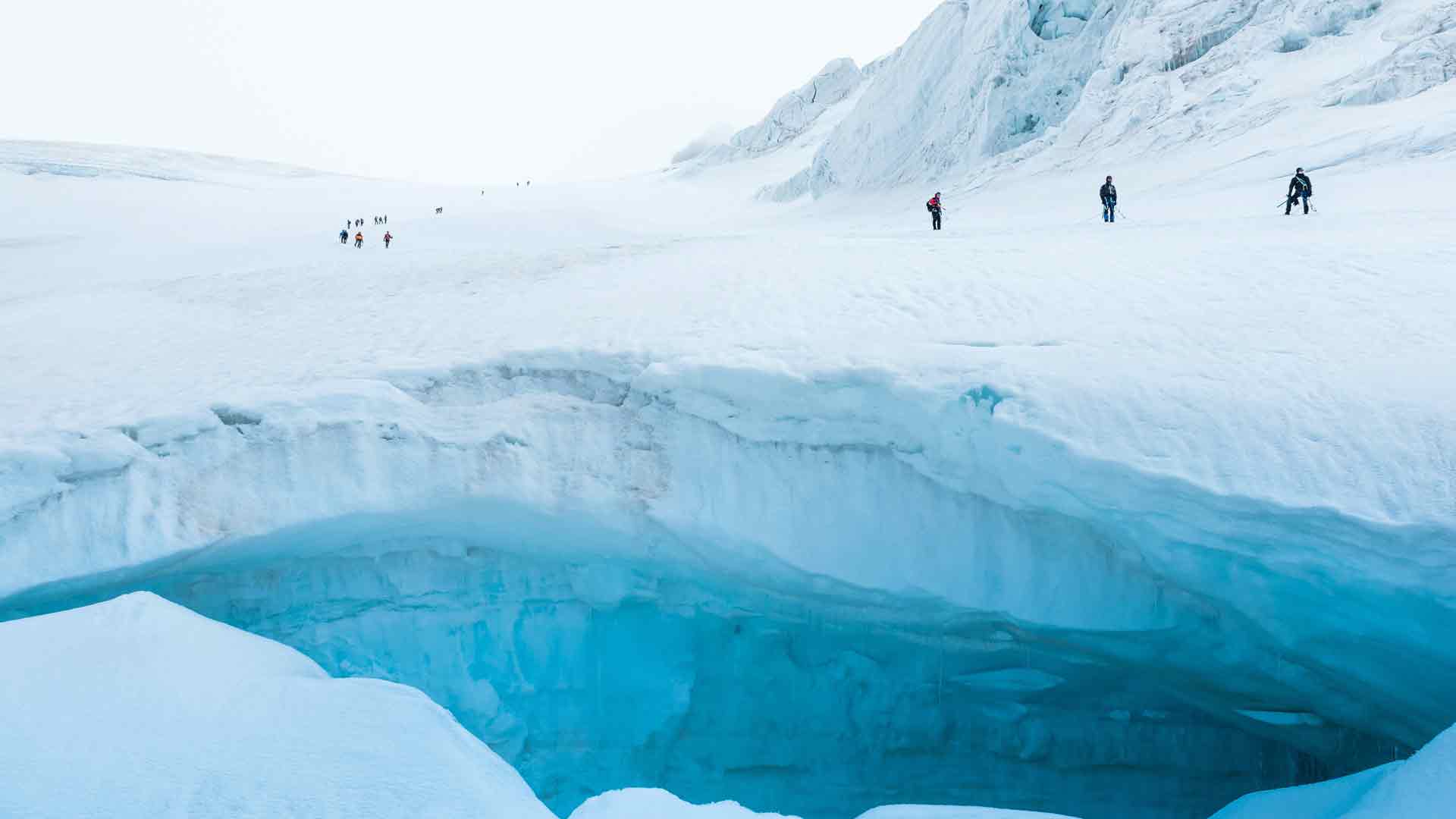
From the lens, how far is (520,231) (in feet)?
77.6

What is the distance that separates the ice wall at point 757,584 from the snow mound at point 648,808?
71.3 inches

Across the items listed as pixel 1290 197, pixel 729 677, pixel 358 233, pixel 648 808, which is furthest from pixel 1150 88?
pixel 648 808

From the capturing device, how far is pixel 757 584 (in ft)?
20.4

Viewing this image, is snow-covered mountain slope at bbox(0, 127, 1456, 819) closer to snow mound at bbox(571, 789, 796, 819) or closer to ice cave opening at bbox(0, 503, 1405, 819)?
ice cave opening at bbox(0, 503, 1405, 819)

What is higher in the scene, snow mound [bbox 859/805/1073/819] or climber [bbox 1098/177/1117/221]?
climber [bbox 1098/177/1117/221]

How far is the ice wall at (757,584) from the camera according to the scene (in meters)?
5.41

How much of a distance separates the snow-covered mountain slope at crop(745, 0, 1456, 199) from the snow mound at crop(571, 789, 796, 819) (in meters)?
14.7

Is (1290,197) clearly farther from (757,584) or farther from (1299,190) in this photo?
(757,584)

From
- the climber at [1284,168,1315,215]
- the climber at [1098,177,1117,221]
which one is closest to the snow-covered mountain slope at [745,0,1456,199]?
the climber at [1284,168,1315,215]

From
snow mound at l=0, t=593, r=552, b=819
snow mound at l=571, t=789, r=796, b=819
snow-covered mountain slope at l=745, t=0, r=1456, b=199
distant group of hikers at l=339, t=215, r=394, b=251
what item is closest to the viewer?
snow mound at l=0, t=593, r=552, b=819

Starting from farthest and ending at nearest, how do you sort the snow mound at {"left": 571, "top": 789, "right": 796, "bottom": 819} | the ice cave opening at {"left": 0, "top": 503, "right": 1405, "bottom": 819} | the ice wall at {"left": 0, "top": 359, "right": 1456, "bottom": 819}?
1. the ice cave opening at {"left": 0, "top": 503, "right": 1405, "bottom": 819}
2. the ice wall at {"left": 0, "top": 359, "right": 1456, "bottom": 819}
3. the snow mound at {"left": 571, "top": 789, "right": 796, "bottom": 819}

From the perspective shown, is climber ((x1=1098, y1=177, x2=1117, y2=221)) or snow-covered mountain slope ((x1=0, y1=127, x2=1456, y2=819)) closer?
snow-covered mountain slope ((x1=0, y1=127, x2=1456, y2=819))

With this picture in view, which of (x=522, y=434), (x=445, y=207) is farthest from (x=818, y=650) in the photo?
(x=445, y=207)

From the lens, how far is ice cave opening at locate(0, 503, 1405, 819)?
614 centimetres
